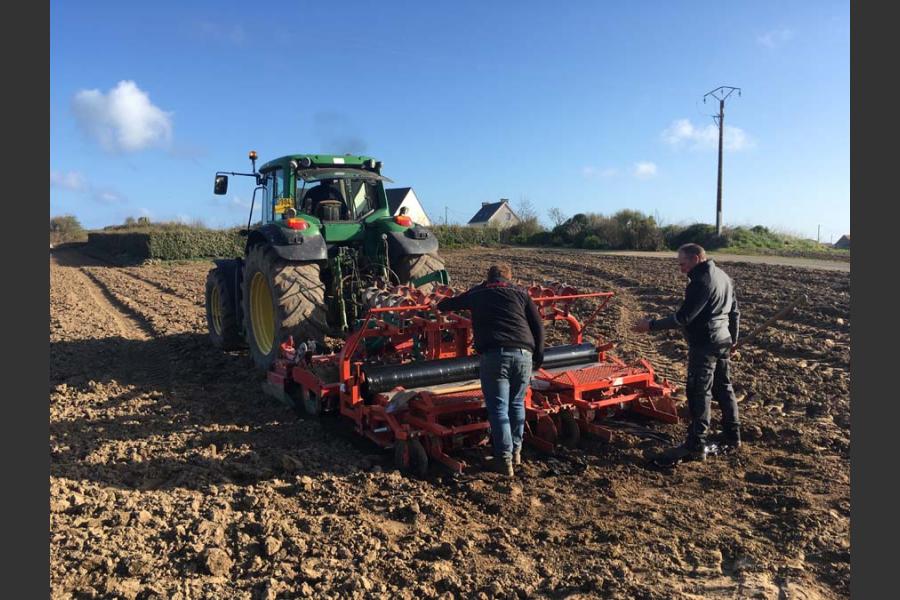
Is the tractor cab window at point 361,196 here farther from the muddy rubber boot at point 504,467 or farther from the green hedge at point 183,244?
the green hedge at point 183,244

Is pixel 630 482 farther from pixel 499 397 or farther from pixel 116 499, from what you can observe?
pixel 116 499

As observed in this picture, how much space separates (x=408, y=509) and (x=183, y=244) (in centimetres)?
2636

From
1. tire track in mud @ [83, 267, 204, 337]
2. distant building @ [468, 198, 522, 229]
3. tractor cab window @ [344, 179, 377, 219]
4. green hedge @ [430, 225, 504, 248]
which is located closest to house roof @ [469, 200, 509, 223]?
distant building @ [468, 198, 522, 229]

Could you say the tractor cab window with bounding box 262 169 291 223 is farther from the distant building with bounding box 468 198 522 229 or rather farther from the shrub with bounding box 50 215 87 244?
the distant building with bounding box 468 198 522 229

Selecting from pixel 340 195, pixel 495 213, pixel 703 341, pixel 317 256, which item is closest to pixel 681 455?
pixel 703 341

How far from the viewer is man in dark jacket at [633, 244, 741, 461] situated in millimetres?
4715

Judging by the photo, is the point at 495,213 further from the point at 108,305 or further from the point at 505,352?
the point at 505,352

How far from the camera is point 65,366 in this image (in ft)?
25.3

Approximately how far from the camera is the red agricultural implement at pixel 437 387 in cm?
467

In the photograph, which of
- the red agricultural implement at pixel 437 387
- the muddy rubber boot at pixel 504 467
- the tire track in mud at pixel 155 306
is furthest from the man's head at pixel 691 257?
the tire track in mud at pixel 155 306

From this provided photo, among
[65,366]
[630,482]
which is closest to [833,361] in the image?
[630,482]

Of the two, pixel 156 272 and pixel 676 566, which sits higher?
pixel 156 272

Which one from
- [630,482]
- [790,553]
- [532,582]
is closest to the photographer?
[532,582]

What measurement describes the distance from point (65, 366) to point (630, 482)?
21.8ft
